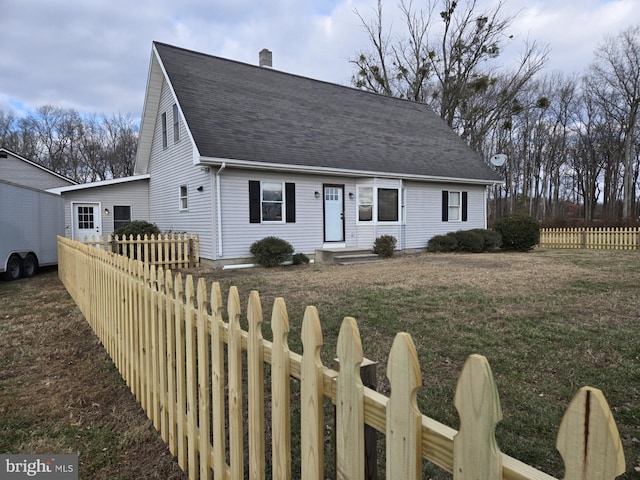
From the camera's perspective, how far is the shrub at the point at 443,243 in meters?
15.2

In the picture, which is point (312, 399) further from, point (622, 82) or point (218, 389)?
point (622, 82)

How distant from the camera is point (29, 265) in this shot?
398 inches

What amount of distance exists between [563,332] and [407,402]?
13.8 ft

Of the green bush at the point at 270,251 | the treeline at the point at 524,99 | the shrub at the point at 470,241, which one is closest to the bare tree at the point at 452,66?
the treeline at the point at 524,99

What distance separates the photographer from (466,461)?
0.90m

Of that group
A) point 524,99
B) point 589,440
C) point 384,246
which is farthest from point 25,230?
point 524,99

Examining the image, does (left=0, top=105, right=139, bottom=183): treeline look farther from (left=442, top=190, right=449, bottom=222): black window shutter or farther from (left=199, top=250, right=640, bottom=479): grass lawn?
(left=199, top=250, right=640, bottom=479): grass lawn

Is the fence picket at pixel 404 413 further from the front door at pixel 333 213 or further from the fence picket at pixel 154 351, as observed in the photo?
the front door at pixel 333 213

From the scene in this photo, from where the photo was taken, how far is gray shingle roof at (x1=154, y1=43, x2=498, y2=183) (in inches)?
474

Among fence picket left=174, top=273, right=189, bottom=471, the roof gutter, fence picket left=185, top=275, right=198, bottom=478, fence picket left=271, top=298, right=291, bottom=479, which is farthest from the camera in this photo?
the roof gutter

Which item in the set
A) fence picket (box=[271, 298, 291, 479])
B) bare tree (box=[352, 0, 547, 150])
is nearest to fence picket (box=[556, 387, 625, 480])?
fence picket (box=[271, 298, 291, 479])

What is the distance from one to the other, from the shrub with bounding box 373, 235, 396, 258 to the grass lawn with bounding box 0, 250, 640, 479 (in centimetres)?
559

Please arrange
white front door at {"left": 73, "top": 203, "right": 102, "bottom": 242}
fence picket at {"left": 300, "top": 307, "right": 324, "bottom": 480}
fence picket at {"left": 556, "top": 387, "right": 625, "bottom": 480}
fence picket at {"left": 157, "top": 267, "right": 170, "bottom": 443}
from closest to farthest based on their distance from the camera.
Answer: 1. fence picket at {"left": 556, "top": 387, "right": 625, "bottom": 480}
2. fence picket at {"left": 300, "top": 307, "right": 324, "bottom": 480}
3. fence picket at {"left": 157, "top": 267, "right": 170, "bottom": 443}
4. white front door at {"left": 73, "top": 203, "right": 102, "bottom": 242}

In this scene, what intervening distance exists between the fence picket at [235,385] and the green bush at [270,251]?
982cm
